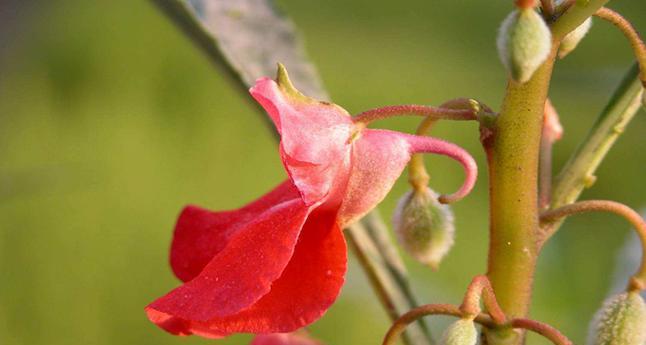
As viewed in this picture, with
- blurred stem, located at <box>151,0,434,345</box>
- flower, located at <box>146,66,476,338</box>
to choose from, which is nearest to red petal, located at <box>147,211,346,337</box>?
flower, located at <box>146,66,476,338</box>

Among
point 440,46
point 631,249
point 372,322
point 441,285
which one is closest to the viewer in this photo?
point 631,249

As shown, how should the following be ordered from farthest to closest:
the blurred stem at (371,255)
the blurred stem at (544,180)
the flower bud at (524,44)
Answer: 1. the blurred stem at (371,255)
2. the blurred stem at (544,180)
3. the flower bud at (524,44)

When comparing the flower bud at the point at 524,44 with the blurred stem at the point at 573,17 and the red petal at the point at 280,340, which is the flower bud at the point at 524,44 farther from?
the red petal at the point at 280,340

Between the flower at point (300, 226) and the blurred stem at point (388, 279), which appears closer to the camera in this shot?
the flower at point (300, 226)

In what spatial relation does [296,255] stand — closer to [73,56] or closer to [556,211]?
[556,211]

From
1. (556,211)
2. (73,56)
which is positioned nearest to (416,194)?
(556,211)

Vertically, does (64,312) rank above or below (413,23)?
below

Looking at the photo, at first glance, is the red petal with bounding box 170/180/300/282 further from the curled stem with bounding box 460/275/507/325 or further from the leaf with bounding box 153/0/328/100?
the leaf with bounding box 153/0/328/100

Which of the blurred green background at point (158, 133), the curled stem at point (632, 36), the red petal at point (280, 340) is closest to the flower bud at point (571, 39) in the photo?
the curled stem at point (632, 36)
